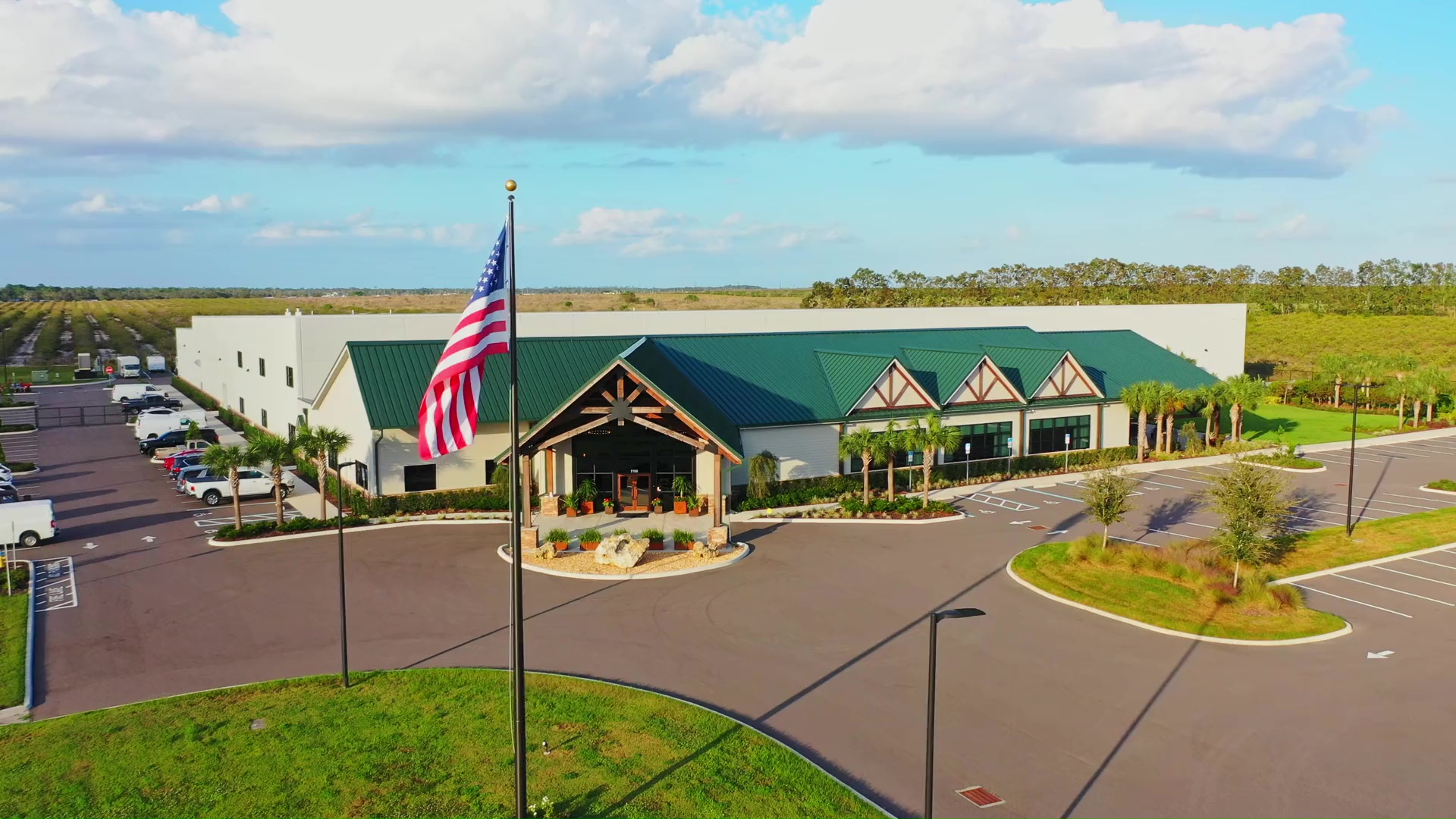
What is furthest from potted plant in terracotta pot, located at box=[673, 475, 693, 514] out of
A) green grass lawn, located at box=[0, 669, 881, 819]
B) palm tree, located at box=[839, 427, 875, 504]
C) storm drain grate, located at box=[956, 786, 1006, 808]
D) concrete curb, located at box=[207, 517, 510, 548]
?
storm drain grate, located at box=[956, 786, 1006, 808]

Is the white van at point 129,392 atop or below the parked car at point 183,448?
atop

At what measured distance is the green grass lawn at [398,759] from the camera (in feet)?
55.1

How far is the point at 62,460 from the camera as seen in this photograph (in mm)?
54188

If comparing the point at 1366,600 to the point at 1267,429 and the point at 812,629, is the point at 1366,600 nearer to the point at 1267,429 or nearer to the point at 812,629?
the point at 812,629

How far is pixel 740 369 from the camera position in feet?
150

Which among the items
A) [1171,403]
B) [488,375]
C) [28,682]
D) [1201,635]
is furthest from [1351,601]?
[28,682]

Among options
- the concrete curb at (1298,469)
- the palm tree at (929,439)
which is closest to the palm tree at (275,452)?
the palm tree at (929,439)

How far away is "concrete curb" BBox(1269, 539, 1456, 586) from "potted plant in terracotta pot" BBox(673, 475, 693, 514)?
2053cm

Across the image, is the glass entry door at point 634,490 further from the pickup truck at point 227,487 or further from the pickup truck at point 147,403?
the pickup truck at point 147,403

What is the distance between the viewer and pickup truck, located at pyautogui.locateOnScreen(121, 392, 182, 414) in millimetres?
73875

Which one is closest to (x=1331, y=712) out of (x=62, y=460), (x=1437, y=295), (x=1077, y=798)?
(x=1077, y=798)

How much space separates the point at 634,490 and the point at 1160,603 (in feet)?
66.4

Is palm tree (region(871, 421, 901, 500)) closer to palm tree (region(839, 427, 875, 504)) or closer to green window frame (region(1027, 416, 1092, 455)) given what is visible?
palm tree (region(839, 427, 875, 504))

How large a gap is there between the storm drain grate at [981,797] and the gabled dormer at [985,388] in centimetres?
3103
